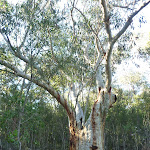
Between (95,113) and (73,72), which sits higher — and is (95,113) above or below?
below

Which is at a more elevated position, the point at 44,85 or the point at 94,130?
the point at 44,85

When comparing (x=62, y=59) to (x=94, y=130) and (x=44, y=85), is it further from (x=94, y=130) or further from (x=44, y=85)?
(x=94, y=130)

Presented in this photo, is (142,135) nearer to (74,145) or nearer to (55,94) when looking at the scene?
(74,145)

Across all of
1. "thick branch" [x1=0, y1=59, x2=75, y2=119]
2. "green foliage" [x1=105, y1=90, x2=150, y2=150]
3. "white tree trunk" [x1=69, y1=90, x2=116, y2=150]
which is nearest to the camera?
"thick branch" [x1=0, y1=59, x2=75, y2=119]

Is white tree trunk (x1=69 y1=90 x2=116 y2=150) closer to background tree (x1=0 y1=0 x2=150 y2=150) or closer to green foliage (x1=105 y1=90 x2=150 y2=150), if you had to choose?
background tree (x1=0 y1=0 x2=150 y2=150)

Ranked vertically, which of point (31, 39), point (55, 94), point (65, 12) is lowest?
point (55, 94)

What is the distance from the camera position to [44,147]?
37.2 ft

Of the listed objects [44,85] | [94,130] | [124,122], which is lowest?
A: [94,130]

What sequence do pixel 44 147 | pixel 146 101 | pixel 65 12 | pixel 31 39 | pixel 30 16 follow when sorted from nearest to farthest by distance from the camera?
pixel 31 39 → pixel 30 16 → pixel 65 12 → pixel 44 147 → pixel 146 101

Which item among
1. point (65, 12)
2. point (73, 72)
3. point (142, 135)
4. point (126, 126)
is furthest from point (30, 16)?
point (142, 135)

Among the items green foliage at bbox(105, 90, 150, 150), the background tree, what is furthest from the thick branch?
green foliage at bbox(105, 90, 150, 150)

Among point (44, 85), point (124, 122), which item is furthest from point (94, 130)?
point (124, 122)

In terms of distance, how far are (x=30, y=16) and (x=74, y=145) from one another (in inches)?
164

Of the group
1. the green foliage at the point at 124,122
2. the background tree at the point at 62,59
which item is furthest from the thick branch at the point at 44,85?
the green foliage at the point at 124,122
